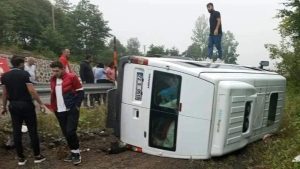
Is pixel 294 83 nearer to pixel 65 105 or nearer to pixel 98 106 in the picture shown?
pixel 98 106

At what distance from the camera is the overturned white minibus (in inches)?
293

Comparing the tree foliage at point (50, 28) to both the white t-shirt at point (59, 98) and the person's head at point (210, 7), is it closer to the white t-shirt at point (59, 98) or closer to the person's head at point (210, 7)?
the person's head at point (210, 7)

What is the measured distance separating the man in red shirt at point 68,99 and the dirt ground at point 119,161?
15.8 inches

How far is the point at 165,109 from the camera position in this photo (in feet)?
26.0

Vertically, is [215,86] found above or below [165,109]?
above

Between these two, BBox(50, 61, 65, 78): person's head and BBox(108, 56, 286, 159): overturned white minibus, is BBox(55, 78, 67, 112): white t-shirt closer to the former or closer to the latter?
BBox(50, 61, 65, 78): person's head

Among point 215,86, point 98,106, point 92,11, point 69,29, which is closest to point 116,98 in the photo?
point 215,86

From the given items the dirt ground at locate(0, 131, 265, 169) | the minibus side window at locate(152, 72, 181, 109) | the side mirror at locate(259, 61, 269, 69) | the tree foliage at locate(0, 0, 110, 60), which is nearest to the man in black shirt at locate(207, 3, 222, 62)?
the side mirror at locate(259, 61, 269, 69)

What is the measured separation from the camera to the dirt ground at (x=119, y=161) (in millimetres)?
7715

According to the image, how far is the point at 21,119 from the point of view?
791cm

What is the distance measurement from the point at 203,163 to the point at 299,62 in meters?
10.6

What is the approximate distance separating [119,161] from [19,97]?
1.96 m

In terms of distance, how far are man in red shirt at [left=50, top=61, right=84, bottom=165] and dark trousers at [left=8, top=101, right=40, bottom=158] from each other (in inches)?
17.3

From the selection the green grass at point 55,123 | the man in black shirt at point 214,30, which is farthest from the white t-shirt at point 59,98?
the man in black shirt at point 214,30
